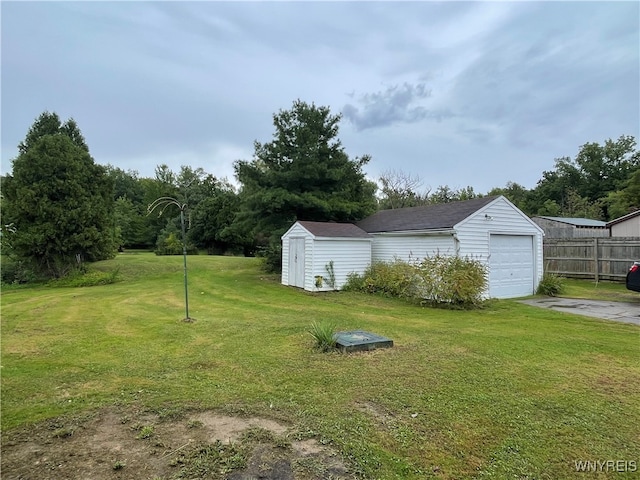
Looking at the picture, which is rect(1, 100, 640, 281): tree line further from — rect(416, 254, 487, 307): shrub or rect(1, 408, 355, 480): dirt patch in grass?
rect(1, 408, 355, 480): dirt patch in grass

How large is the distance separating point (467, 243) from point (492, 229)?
4.32 feet

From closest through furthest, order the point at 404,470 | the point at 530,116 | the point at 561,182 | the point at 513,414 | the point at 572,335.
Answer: the point at 404,470, the point at 513,414, the point at 572,335, the point at 530,116, the point at 561,182

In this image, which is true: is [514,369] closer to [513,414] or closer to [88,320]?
[513,414]

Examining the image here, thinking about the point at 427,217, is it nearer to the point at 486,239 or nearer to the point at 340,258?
the point at 486,239

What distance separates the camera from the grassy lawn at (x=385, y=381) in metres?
2.81

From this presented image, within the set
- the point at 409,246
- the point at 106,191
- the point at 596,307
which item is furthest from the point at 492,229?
the point at 106,191

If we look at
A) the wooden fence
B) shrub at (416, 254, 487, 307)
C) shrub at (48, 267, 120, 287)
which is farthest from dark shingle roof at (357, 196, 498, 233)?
shrub at (48, 267, 120, 287)

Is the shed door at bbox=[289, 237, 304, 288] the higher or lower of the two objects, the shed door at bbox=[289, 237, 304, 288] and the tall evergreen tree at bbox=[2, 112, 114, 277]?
the lower

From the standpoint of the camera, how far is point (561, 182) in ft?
144

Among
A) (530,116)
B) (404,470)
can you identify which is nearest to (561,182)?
(530,116)

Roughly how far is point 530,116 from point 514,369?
58.4 ft

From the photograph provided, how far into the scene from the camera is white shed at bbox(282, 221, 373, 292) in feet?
43.0

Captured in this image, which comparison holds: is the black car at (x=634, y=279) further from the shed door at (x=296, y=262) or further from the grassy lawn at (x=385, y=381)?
the shed door at (x=296, y=262)

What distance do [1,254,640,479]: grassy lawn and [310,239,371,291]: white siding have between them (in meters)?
4.50
